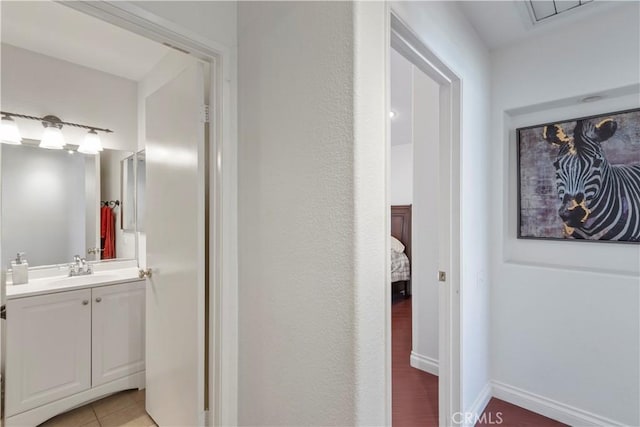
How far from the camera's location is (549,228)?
2.07 m

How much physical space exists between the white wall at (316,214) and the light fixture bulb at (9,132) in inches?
81.1

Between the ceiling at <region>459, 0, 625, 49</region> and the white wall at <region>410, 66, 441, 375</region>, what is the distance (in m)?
0.58

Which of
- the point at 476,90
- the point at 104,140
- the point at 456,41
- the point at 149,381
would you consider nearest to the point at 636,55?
the point at 476,90

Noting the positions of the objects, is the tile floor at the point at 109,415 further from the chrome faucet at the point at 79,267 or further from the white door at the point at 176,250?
the chrome faucet at the point at 79,267

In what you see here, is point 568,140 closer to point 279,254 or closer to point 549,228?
point 549,228

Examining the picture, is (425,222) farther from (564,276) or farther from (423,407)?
(423,407)

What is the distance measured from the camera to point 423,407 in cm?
214

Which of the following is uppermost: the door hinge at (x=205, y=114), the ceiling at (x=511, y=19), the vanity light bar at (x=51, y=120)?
the ceiling at (x=511, y=19)

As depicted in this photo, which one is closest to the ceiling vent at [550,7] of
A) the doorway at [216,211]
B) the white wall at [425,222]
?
the white wall at [425,222]

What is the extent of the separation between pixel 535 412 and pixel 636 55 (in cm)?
234

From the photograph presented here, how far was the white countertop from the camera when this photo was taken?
75.3 inches

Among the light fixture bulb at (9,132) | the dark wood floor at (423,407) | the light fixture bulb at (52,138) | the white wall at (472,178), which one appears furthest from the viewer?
the light fixture bulb at (52,138)

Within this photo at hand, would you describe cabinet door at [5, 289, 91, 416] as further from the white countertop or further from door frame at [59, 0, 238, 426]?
door frame at [59, 0, 238, 426]

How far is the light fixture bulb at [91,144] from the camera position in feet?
8.11
